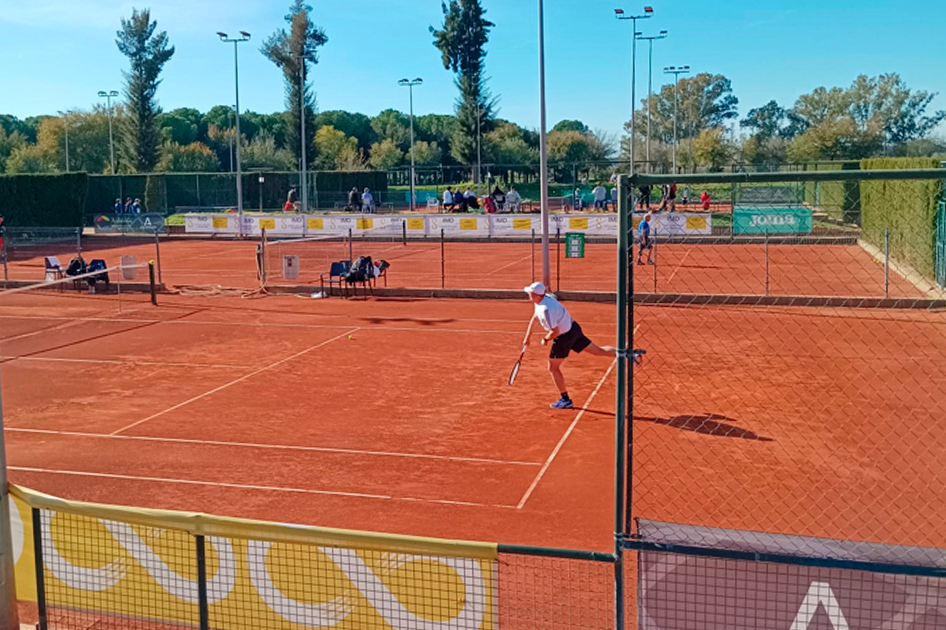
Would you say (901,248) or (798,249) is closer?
(901,248)

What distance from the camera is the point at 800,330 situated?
21438mm

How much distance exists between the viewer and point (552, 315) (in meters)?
14.7

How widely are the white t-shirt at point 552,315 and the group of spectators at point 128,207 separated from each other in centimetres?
4891

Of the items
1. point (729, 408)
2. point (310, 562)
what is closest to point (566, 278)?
point (729, 408)

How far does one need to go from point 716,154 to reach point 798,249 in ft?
123

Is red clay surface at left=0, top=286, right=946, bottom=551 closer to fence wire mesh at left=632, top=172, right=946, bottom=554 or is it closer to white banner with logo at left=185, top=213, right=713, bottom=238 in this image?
fence wire mesh at left=632, top=172, right=946, bottom=554

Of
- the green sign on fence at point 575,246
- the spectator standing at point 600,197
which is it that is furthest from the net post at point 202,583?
the spectator standing at point 600,197

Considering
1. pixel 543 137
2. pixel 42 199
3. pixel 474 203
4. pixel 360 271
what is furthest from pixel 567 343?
pixel 42 199

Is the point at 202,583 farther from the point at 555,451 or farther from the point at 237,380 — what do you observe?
the point at 237,380

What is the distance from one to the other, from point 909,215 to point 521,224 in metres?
20.9

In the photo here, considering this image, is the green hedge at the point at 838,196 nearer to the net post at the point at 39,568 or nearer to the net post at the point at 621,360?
the net post at the point at 621,360

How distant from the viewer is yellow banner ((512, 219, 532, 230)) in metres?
46.1

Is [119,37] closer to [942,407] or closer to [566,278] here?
[566,278]

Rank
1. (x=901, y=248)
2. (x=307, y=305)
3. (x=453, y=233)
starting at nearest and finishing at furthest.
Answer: (x=307, y=305) → (x=901, y=248) → (x=453, y=233)
